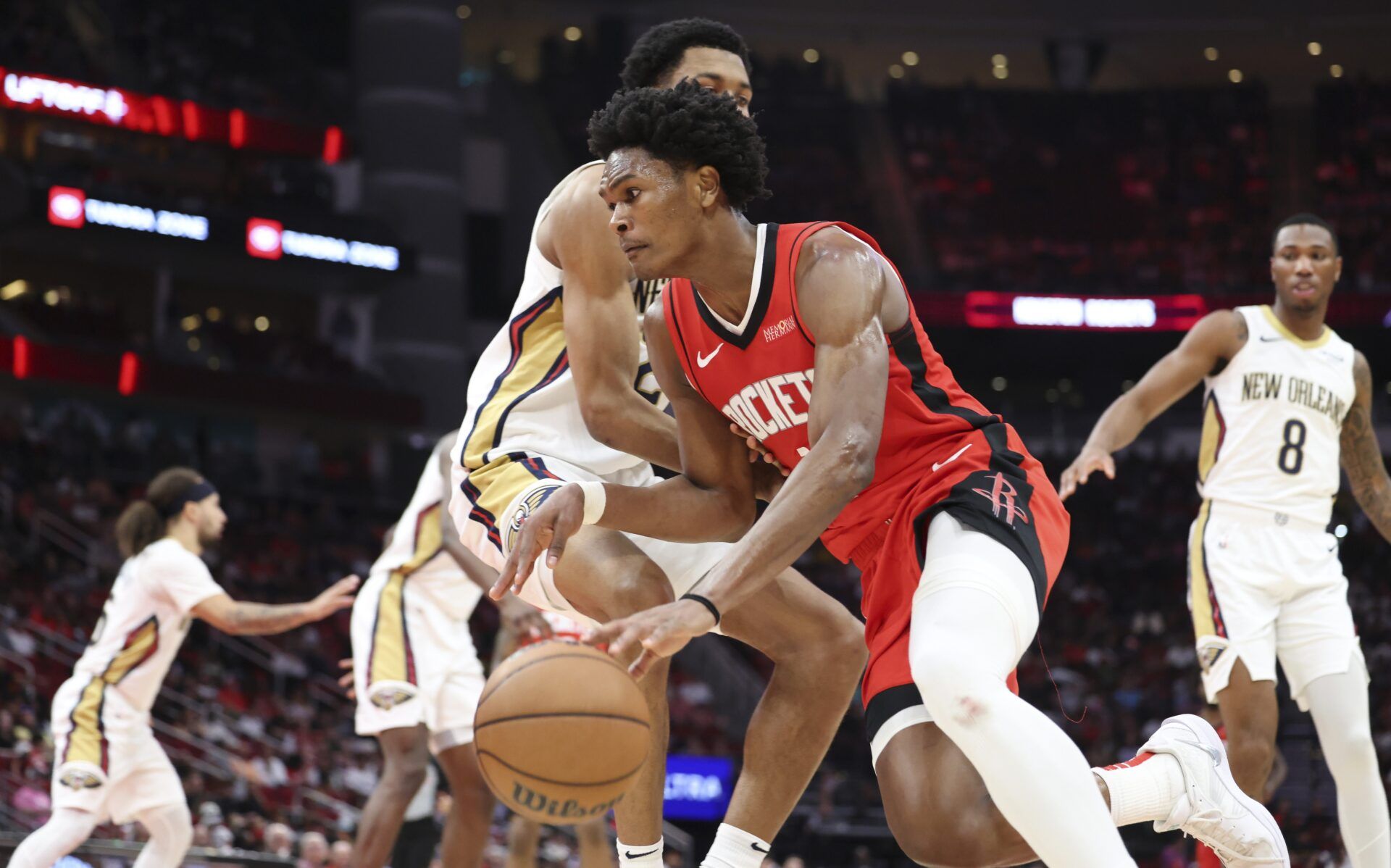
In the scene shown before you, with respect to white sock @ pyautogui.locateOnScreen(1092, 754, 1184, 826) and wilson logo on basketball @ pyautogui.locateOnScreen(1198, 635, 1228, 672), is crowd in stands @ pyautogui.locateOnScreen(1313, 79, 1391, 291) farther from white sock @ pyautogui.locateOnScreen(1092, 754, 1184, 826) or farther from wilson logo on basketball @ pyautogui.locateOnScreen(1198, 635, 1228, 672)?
white sock @ pyautogui.locateOnScreen(1092, 754, 1184, 826)

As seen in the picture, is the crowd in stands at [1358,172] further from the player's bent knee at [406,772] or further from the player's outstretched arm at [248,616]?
the player's outstretched arm at [248,616]

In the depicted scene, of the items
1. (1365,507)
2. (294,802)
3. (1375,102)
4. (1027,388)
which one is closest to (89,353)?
(294,802)

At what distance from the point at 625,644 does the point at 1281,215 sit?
2493 centimetres

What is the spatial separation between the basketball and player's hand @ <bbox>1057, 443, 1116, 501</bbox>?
2.57 meters

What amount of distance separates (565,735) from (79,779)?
4375mm

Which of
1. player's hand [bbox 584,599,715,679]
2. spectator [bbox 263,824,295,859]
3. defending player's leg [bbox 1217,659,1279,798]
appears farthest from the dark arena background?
player's hand [bbox 584,599,715,679]

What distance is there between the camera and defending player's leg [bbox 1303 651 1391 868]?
5.20 metres

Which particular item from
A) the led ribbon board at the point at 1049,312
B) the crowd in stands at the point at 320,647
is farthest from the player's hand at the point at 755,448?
the led ribbon board at the point at 1049,312

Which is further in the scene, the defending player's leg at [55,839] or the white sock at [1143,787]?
the defending player's leg at [55,839]

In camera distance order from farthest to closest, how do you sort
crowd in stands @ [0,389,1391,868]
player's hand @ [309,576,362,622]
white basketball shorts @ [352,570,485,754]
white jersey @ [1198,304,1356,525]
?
crowd in stands @ [0,389,1391,868]
white basketball shorts @ [352,570,485,754]
player's hand @ [309,576,362,622]
white jersey @ [1198,304,1356,525]

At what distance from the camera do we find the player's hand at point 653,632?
9.50 ft

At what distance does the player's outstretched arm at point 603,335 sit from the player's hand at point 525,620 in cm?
191

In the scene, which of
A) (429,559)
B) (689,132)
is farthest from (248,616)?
(689,132)

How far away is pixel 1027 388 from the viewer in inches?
1029
